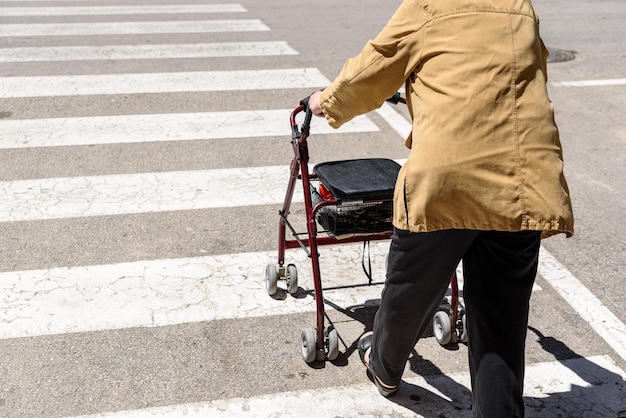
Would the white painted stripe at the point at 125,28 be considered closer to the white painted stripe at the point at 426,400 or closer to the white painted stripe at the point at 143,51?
the white painted stripe at the point at 143,51

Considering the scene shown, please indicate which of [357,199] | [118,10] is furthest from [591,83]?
[118,10]

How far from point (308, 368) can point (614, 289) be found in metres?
1.98

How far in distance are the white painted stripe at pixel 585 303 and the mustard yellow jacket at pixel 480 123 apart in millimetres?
1660

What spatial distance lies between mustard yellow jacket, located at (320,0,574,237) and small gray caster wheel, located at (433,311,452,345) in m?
1.34

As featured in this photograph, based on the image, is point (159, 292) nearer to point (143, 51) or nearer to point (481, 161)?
point (481, 161)

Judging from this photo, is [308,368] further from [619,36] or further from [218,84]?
[619,36]

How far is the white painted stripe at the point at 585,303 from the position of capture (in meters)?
4.26

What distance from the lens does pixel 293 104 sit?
311 inches

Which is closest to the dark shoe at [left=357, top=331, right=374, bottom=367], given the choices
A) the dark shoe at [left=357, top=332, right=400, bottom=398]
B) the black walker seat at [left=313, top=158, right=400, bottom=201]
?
the dark shoe at [left=357, top=332, right=400, bottom=398]

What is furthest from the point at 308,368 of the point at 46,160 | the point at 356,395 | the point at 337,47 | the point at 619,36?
the point at 619,36

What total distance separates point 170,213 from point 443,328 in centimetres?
231

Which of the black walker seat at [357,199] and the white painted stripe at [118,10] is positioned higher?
the black walker seat at [357,199]

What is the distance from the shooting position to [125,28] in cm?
1079

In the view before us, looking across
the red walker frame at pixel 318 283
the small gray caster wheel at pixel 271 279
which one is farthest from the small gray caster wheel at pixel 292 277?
the red walker frame at pixel 318 283
